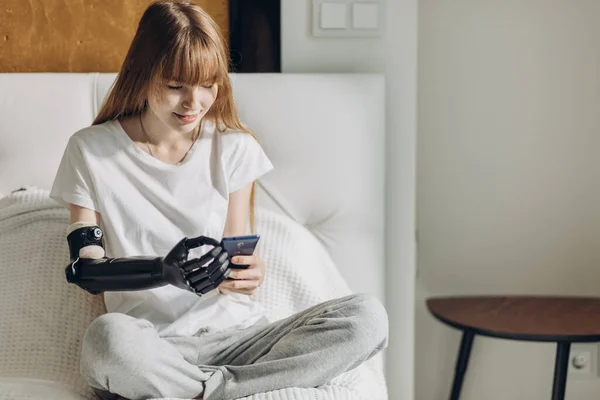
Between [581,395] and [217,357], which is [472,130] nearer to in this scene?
[581,395]

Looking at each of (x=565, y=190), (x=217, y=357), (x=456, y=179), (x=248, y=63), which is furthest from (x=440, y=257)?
(x=217, y=357)

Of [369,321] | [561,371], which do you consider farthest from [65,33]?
[561,371]

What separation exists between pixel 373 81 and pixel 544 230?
2.12 ft

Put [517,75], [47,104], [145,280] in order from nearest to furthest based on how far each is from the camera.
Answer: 1. [145,280]
2. [47,104]
3. [517,75]

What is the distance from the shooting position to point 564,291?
7.23ft

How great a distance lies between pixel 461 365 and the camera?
6.72 ft

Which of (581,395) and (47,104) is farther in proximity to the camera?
(581,395)

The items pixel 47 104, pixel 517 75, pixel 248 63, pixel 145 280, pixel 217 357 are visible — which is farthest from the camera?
pixel 517 75

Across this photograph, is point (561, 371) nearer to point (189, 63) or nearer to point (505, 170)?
point (505, 170)

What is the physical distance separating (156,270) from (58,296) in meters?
0.34

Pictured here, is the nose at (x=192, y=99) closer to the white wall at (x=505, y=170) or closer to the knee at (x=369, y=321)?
the knee at (x=369, y=321)

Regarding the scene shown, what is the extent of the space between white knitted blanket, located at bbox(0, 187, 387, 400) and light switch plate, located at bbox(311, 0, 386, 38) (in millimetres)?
453

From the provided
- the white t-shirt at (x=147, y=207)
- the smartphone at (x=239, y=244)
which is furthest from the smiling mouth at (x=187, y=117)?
the smartphone at (x=239, y=244)

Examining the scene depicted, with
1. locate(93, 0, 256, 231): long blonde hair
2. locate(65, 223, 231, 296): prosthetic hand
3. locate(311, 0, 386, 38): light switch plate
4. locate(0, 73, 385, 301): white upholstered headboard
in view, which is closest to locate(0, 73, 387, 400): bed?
locate(0, 73, 385, 301): white upholstered headboard
